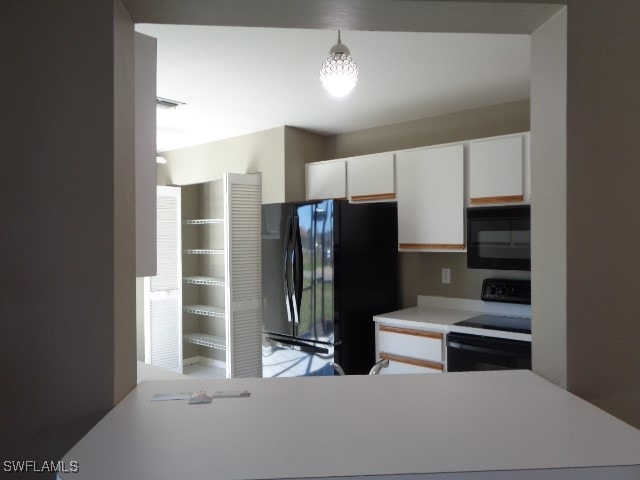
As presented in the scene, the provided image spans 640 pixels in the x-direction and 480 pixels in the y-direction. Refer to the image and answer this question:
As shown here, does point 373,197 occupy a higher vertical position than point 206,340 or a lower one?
higher

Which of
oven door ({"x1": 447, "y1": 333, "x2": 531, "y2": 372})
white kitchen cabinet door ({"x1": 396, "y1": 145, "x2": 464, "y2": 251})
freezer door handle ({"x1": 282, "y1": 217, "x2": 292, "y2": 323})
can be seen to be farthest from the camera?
freezer door handle ({"x1": 282, "y1": 217, "x2": 292, "y2": 323})

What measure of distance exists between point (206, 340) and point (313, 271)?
2.24m

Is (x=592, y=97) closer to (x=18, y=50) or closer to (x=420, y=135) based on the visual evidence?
(x=18, y=50)

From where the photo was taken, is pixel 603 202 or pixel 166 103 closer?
pixel 603 202

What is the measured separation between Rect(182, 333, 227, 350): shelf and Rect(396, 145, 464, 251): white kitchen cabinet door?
7.72 ft

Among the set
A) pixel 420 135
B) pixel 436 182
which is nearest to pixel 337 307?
pixel 436 182

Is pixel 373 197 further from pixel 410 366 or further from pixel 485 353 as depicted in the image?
pixel 485 353

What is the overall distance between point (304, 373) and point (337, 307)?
633mm

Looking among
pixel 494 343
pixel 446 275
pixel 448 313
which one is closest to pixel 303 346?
pixel 448 313

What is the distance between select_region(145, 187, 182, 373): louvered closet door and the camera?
471 centimetres

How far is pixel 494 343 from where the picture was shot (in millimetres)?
2721

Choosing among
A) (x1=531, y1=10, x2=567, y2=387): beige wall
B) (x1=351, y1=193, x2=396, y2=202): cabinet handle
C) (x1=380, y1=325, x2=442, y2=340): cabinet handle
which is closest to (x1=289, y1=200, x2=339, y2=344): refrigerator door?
(x1=380, y1=325, x2=442, y2=340): cabinet handle

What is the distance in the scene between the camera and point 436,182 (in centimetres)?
328

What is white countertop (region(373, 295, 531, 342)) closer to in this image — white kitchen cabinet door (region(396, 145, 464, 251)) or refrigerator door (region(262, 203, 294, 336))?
white kitchen cabinet door (region(396, 145, 464, 251))
